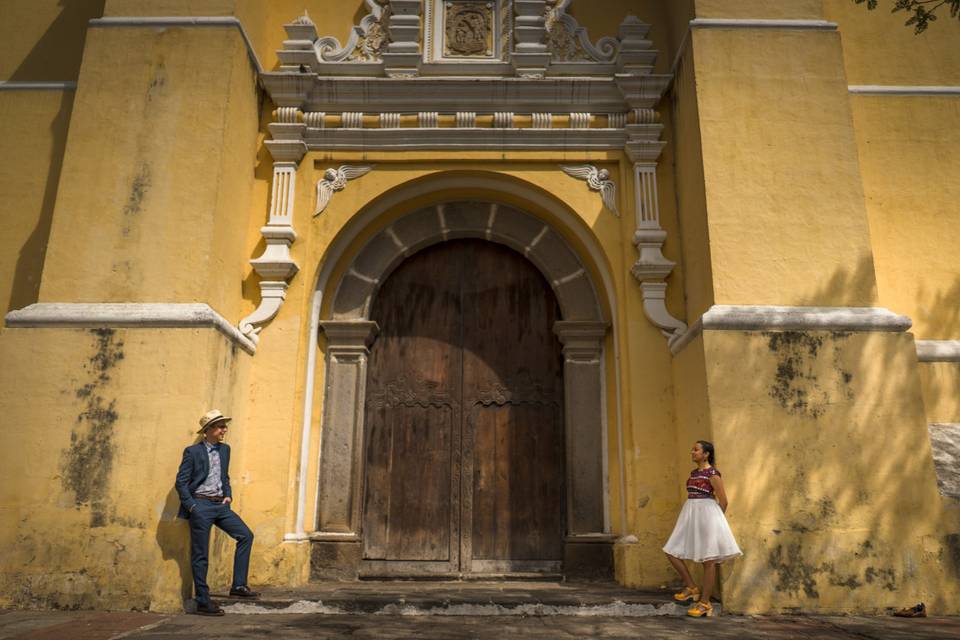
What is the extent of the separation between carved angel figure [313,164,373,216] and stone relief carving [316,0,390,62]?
1.04 meters

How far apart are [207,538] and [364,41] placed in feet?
14.6

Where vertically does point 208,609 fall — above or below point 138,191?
below

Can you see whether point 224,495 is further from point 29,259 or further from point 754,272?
point 754,272

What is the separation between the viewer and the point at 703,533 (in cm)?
464

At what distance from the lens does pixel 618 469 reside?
5.95 metres

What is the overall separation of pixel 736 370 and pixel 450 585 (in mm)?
2619

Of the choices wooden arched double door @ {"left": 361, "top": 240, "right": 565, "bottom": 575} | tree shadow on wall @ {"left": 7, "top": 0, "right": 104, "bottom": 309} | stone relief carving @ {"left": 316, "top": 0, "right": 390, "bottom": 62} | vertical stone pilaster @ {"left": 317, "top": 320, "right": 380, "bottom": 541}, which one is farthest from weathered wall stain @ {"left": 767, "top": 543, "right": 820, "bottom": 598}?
tree shadow on wall @ {"left": 7, "top": 0, "right": 104, "bottom": 309}

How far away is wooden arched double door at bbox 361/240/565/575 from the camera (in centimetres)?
609

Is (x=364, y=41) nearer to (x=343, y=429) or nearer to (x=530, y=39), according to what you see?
(x=530, y=39)

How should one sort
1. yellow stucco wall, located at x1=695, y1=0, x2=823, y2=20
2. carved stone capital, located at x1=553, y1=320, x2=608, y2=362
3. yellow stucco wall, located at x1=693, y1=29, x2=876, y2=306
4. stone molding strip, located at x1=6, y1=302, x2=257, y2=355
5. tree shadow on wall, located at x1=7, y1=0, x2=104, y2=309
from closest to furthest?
stone molding strip, located at x1=6, y1=302, x2=257, y2=355
yellow stucco wall, located at x1=693, y1=29, x2=876, y2=306
yellow stucco wall, located at x1=695, y1=0, x2=823, y2=20
tree shadow on wall, located at x1=7, y1=0, x2=104, y2=309
carved stone capital, located at x1=553, y1=320, x2=608, y2=362

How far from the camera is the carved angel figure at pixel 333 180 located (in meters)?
6.35

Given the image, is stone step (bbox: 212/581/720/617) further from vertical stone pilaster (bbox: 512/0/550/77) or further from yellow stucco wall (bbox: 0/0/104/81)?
yellow stucco wall (bbox: 0/0/104/81)

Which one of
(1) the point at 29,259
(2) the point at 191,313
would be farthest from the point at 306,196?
(1) the point at 29,259

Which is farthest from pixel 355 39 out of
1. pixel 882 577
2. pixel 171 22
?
pixel 882 577
